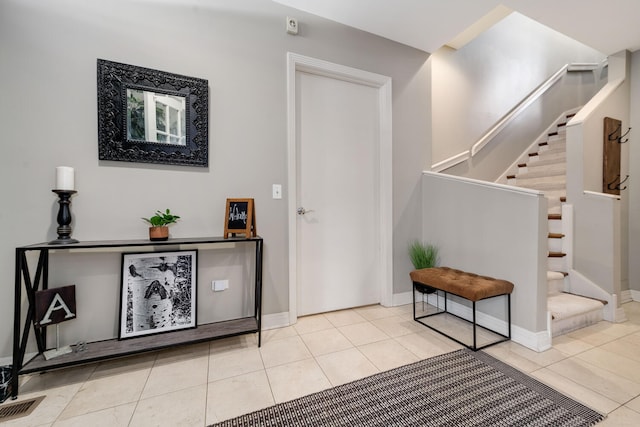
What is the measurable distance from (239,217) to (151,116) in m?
0.91

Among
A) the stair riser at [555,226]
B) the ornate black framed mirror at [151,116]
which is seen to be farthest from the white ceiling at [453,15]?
the stair riser at [555,226]

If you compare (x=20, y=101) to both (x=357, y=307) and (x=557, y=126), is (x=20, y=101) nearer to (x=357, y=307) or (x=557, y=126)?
(x=357, y=307)

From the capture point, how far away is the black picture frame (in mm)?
1869

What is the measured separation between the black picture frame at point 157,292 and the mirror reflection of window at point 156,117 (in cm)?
82

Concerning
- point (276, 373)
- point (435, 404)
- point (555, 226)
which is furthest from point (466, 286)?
point (555, 226)

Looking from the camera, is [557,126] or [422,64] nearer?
[422,64]

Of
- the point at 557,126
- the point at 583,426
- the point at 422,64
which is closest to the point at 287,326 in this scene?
the point at 583,426

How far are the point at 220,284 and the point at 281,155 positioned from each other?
3.73 ft

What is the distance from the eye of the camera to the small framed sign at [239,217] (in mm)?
2034

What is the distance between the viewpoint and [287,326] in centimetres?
236

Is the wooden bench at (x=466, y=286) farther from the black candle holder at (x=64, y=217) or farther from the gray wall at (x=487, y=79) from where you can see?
the black candle holder at (x=64, y=217)

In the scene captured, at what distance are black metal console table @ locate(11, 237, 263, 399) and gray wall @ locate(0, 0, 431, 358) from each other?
A: 0.46 ft

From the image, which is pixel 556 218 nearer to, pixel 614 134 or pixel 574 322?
pixel 574 322

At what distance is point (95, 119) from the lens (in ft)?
5.91
